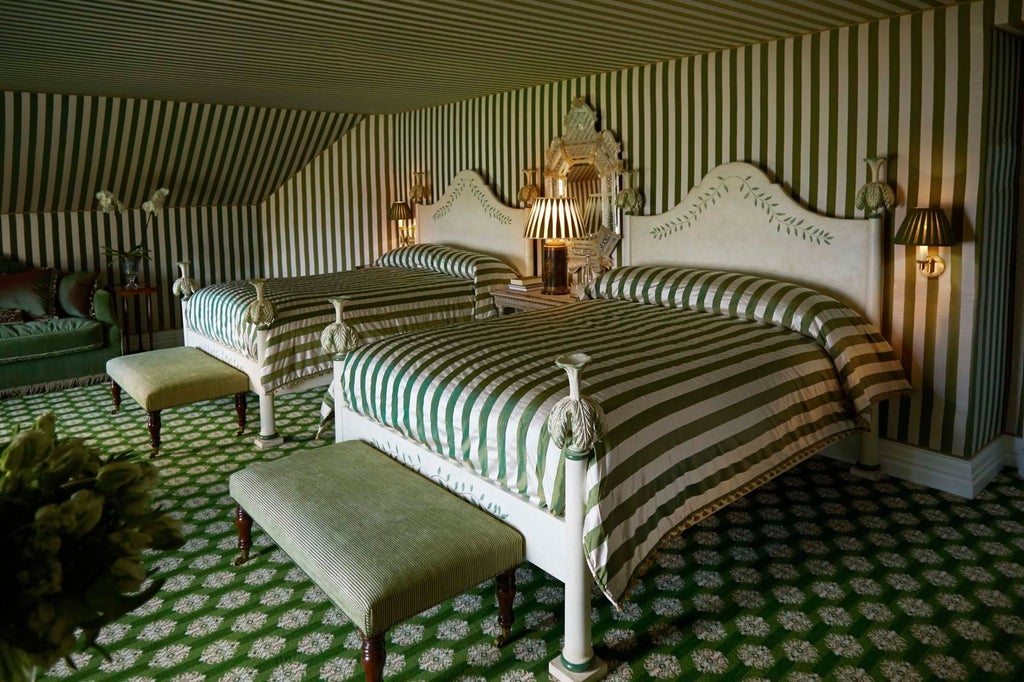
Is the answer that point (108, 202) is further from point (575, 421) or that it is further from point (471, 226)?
point (575, 421)

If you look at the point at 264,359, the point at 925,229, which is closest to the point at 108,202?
the point at 264,359

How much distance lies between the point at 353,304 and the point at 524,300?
1.12m

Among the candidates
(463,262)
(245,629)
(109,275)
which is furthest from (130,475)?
(109,275)

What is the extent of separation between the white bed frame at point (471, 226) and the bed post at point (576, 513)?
118 inches

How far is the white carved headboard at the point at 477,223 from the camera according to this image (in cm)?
563

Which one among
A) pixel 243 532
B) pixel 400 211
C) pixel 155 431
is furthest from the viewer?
pixel 400 211

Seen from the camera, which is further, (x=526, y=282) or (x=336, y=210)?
(x=336, y=210)

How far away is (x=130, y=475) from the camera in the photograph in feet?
3.14

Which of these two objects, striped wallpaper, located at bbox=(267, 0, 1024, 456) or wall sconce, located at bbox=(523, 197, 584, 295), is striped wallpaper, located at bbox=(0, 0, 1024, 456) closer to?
striped wallpaper, located at bbox=(267, 0, 1024, 456)

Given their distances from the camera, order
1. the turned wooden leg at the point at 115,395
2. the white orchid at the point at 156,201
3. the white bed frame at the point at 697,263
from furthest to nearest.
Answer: the white orchid at the point at 156,201, the turned wooden leg at the point at 115,395, the white bed frame at the point at 697,263

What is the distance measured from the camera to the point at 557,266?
5008mm

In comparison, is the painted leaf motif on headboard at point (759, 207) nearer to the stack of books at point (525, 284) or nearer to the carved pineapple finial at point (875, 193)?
the carved pineapple finial at point (875, 193)

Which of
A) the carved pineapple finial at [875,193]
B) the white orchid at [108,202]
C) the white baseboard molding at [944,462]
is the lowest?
the white baseboard molding at [944,462]

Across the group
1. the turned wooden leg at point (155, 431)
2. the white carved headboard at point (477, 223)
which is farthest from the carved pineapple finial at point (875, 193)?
the turned wooden leg at point (155, 431)
